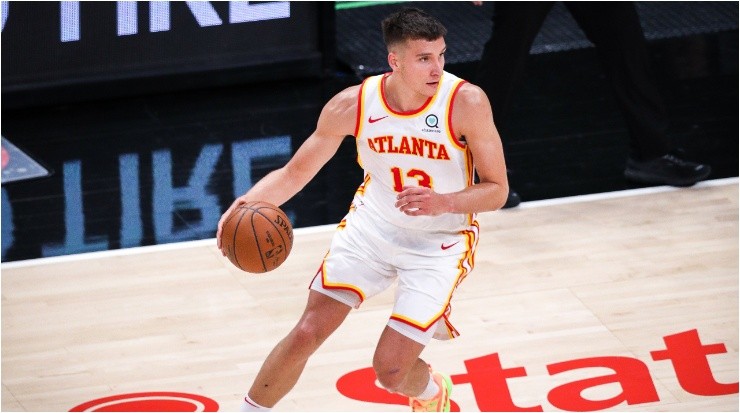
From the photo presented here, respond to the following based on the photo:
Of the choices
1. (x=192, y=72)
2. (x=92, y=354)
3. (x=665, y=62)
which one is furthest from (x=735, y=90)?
(x=92, y=354)

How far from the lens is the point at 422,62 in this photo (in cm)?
471

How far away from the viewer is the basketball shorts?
4926mm

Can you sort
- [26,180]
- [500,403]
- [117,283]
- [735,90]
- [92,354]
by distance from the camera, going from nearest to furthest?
1. [500,403]
2. [92,354]
3. [117,283]
4. [26,180]
5. [735,90]

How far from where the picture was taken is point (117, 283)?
6781 millimetres

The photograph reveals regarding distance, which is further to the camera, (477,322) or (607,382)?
(477,322)

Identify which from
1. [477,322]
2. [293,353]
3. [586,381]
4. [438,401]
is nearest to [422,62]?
[293,353]

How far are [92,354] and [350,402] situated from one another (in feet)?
4.07

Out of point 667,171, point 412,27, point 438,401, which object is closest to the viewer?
point 412,27

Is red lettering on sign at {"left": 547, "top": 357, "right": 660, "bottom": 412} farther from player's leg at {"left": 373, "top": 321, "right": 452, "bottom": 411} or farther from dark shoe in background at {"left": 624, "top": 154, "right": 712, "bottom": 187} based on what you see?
dark shoe in background at {"left": 624, "top": 154, "right": 712, "bottom": 187}

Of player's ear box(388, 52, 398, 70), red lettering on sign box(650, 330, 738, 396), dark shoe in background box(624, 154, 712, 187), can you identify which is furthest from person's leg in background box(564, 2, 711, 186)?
player's ear box(388, 52, 398, 70)

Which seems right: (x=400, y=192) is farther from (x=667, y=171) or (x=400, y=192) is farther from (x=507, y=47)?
(x=667, y=171)

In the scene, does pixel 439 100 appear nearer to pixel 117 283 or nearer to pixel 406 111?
pixel 406 111

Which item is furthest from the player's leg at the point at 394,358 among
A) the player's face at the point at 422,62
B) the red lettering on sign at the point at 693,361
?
the red lettering on sign at the point at 693,361

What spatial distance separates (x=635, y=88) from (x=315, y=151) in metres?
3.32
